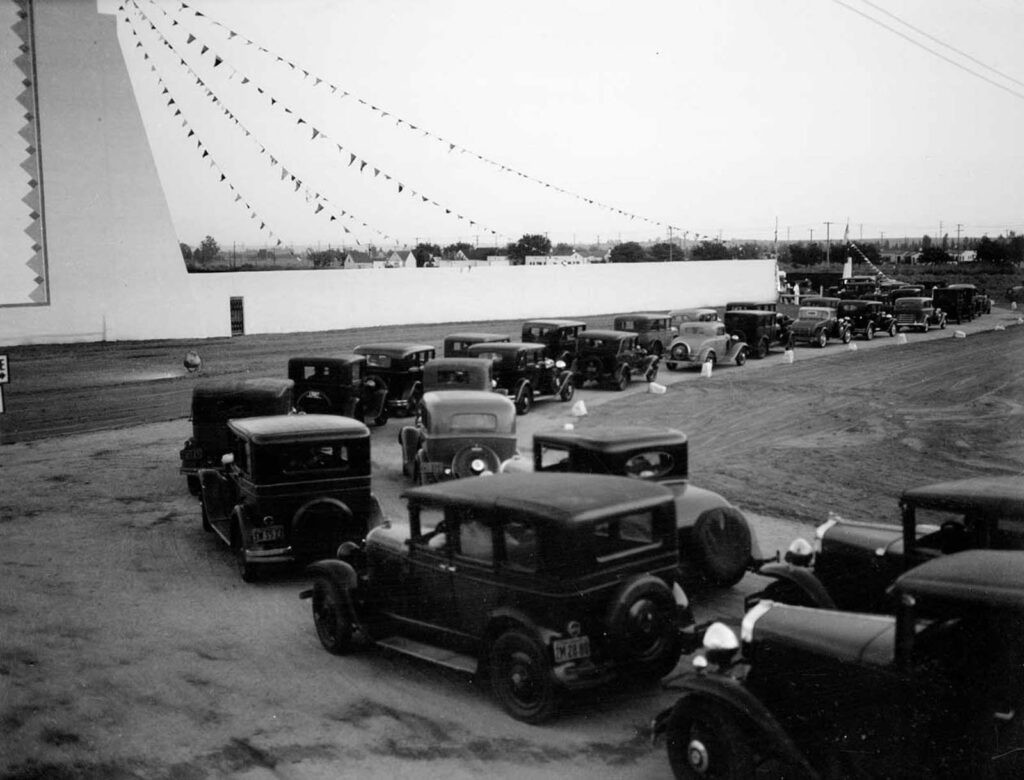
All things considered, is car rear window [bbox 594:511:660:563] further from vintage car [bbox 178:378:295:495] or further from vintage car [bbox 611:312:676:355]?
vintage car [bbox 611:312:676:355]

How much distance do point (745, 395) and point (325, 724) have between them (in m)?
16.9

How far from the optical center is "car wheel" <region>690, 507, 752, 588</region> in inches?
327

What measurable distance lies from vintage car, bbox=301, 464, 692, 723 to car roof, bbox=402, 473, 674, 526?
0.01 meters

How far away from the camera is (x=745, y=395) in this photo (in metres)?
21.5

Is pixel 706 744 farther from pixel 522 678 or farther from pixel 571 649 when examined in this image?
pixel 522 678

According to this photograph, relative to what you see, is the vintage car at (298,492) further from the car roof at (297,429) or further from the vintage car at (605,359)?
the vintage car at (605,359)

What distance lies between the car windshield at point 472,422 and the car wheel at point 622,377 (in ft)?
34.1

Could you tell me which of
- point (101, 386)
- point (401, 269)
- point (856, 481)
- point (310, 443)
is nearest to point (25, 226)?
point (101, 386)

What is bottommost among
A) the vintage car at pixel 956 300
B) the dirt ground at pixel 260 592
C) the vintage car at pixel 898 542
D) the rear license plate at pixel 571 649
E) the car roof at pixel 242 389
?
the dirt ground at pixel 260 592

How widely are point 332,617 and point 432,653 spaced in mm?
1154

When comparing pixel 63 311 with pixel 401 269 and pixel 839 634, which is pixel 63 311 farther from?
pixel 839 634

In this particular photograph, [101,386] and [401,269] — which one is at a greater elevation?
[401,269]

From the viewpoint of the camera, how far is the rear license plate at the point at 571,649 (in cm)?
586

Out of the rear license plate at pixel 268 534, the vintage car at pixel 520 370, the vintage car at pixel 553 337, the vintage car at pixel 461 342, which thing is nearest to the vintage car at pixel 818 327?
the vintage car at pixel 553 337
